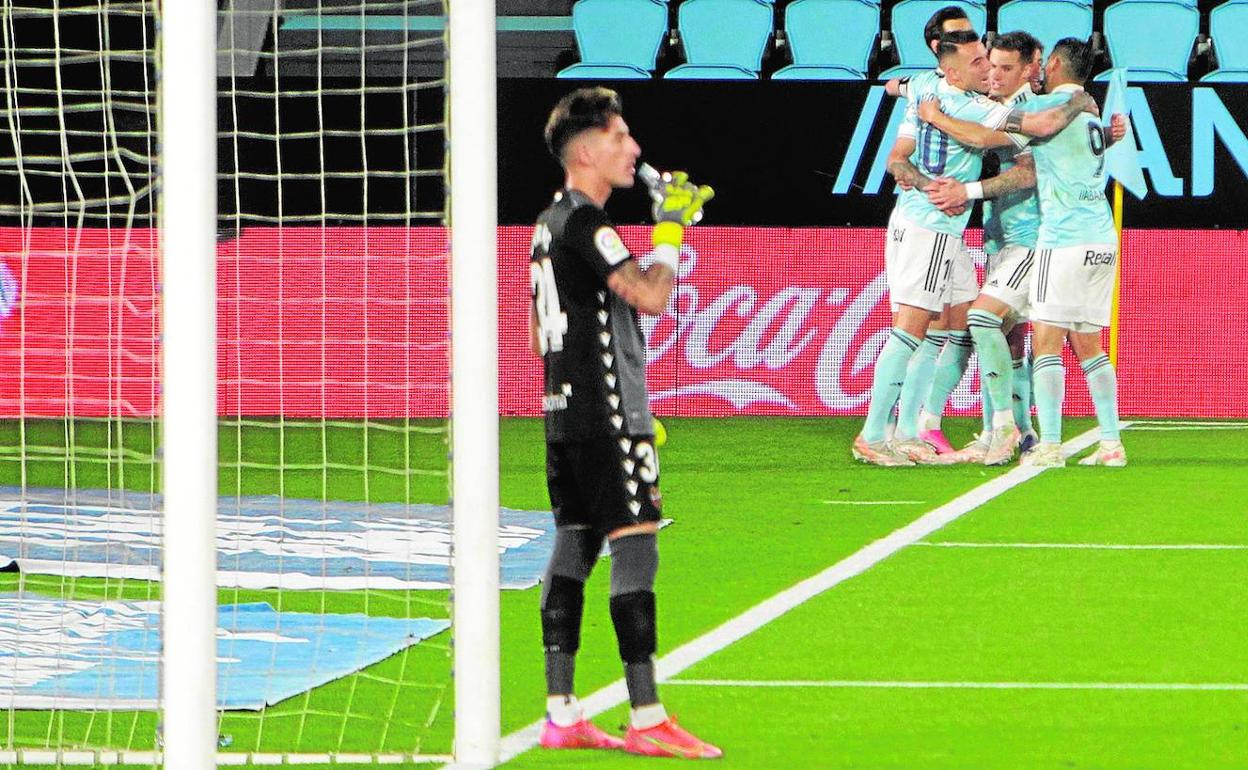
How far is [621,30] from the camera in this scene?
52.4ft

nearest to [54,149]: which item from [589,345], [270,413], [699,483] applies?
[270,413]

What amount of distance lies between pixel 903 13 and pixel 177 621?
490 inches

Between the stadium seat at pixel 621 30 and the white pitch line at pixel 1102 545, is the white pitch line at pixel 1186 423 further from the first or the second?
Answer: the white pitch line at pixel 1102 545

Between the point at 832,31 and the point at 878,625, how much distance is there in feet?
32.7

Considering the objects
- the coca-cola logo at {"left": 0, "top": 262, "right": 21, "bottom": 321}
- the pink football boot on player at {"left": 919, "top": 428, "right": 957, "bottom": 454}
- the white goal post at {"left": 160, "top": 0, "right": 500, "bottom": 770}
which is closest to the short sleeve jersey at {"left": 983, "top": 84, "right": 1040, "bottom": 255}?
the pink football boot on player at {"left": 919, "top": 428, "right": 957, "bottom": 454}

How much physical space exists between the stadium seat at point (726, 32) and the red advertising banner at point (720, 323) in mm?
1854

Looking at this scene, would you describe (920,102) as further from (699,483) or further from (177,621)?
(177,621)

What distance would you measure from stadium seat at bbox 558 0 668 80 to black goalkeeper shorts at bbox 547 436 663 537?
11078mm

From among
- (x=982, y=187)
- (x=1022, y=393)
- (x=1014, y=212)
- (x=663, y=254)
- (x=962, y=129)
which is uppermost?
(x=962, y=129)

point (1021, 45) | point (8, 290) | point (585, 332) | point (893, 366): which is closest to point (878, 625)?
point (585, 332)

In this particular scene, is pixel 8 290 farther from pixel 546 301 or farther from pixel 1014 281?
pixel 546 301

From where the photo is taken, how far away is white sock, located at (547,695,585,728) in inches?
198

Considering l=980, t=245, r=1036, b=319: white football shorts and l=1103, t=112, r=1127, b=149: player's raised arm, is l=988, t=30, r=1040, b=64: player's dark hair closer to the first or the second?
l=1103, t=112, r=1127, b=149: player's raised arm

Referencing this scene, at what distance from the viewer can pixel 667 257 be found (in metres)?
4.92
